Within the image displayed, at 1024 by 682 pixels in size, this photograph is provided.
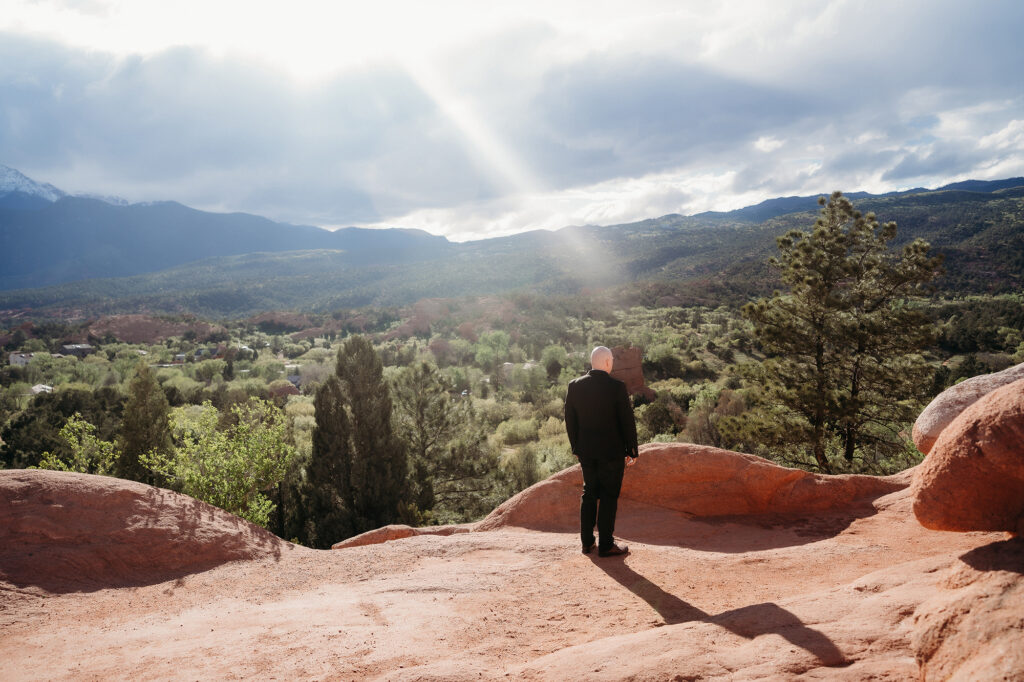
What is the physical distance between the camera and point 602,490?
620cm

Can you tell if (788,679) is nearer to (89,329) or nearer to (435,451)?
(435,451)

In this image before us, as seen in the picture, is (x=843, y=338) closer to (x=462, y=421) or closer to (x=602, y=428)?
(x=462, y=421)

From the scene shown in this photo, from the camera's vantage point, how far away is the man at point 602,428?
597 centimetres

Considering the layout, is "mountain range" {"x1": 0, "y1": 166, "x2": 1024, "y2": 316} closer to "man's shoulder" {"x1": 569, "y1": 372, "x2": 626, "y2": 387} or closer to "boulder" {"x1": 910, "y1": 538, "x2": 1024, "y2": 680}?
"man's shoulder" {"x1": 569, "y1": 372, "x2": 626, "y2": 387}

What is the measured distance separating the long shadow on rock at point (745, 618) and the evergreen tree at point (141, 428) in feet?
59.5

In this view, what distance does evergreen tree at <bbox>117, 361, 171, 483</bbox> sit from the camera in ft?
59.8

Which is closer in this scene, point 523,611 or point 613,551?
point 523,611

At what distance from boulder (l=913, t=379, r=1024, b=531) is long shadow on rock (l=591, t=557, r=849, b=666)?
1.41 meters

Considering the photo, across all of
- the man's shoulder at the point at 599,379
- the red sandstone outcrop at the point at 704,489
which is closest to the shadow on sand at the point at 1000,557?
the man's shoulder at the point at 599,379

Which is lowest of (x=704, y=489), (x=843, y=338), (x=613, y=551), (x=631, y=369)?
(x=631, y=369)

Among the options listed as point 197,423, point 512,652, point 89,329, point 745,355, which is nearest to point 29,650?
point 512,652

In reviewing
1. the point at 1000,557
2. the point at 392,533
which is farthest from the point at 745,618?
the point at 392,533

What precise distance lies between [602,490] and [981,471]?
133 inches

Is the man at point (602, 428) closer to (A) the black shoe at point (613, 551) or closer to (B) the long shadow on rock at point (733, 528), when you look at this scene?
(A) the black shoe at point (613, 551)
